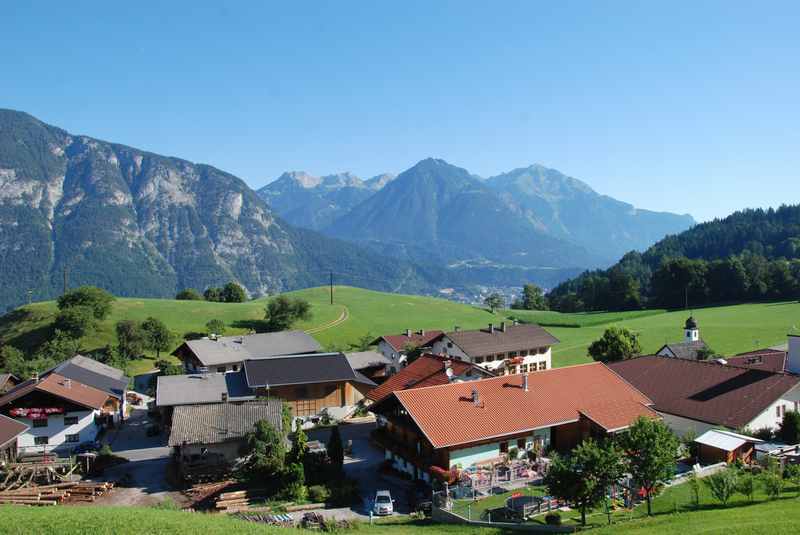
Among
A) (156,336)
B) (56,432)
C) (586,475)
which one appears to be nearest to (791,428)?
(586,475)

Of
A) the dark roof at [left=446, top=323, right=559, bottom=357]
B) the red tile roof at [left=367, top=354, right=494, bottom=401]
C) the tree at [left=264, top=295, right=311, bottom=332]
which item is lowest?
the red tile roof at [left=367, top=354, right=494, bottom=401]

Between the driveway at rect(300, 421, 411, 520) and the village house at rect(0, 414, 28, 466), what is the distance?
20.1 metres

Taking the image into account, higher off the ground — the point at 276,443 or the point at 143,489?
the point at 276,443

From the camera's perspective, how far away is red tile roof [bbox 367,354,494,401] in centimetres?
4706

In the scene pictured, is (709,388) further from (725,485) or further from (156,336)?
(156,336)

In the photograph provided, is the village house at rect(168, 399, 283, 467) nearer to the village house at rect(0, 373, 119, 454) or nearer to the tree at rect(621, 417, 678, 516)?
the village house at rect(0, 373, 119, 454)

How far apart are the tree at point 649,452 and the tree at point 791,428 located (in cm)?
1380

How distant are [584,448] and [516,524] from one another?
16.8ft

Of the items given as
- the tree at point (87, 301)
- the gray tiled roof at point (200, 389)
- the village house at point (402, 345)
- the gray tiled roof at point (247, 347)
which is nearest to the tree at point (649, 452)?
the gray tiled roof at point (200, 389)

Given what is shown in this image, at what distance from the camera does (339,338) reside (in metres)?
98.2

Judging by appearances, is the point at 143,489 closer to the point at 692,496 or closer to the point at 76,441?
the point at 76,441

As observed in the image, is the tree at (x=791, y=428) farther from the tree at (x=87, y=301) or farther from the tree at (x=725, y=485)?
the tree at (x=87, y=301)

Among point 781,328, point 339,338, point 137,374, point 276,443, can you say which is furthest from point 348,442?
point 781,328

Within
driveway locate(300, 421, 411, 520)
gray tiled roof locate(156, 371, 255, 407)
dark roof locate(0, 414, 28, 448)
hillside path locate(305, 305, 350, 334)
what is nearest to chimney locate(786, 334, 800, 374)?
driveway locate(300, 421, 411, 520)
